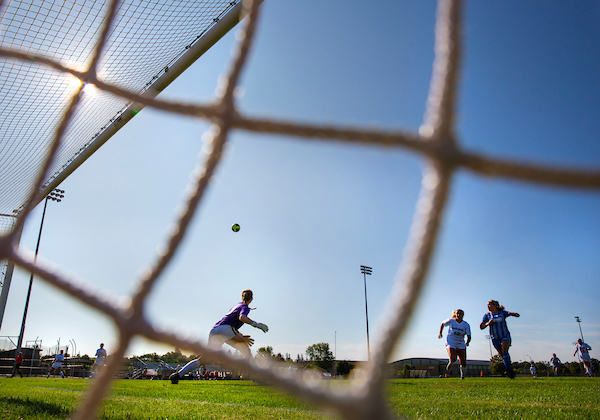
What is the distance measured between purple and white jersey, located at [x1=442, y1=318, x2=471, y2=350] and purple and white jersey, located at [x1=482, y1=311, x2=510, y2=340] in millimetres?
621

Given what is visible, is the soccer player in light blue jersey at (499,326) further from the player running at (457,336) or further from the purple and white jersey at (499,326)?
the player running at (457,336)

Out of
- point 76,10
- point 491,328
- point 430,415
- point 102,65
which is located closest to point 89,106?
point 102,65

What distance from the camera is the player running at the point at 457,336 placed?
7848 millimetres

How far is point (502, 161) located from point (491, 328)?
7761 millimetres

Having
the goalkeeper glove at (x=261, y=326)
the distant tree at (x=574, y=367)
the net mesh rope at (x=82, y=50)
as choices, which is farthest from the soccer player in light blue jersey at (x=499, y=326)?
the distant tree at (x=574, y=367)

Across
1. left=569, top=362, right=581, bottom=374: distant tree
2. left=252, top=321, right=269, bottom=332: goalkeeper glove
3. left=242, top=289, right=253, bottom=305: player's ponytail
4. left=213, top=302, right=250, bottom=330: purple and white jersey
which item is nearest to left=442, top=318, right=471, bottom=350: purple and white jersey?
left=252, top=321, right=269, bottom=332: goalkeeper glove

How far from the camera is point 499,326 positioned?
7.45 meters

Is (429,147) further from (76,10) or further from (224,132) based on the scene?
(76,10)

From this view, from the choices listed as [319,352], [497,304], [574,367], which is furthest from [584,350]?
[319,352]

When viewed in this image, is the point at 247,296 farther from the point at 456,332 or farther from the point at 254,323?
the point at 456,332

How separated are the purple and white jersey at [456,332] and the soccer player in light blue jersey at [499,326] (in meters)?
0.54

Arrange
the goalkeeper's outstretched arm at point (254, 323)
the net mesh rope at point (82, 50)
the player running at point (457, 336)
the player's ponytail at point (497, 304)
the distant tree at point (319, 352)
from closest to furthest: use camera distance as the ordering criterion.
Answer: the net mesh rope at point (82, 50) → the goalkeeper's outstretched arm at point (254, 323) → the player's ponytail at point (497, 304) → the player running at point (457, 336) → the distant tree at point (319, 352)

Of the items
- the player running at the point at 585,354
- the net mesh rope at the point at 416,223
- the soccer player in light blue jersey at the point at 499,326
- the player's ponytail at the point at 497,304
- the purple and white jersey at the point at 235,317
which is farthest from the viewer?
the player running at the point at 585,354

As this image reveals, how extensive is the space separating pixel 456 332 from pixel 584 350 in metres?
8.18
